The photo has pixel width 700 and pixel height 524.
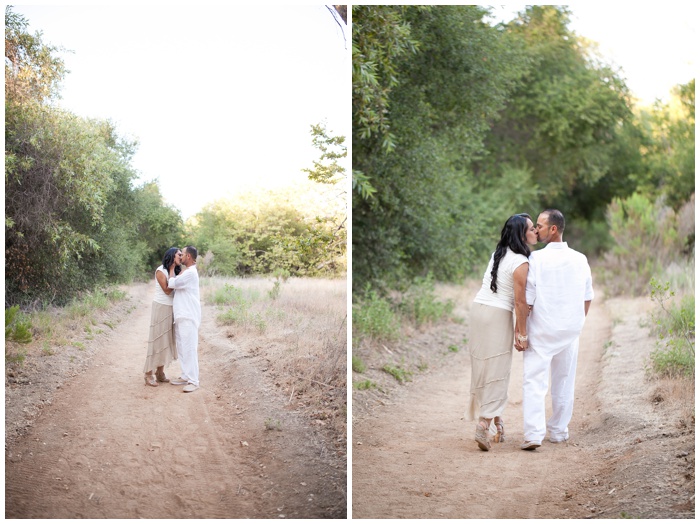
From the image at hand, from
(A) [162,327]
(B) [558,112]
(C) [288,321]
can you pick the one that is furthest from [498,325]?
(B) [558,112]

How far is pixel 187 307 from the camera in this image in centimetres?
416

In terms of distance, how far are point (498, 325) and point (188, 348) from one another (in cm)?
202

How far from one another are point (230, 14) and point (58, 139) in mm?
1302

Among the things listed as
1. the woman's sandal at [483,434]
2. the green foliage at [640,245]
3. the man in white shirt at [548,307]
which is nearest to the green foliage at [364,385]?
the woman's sandal at [483,434]

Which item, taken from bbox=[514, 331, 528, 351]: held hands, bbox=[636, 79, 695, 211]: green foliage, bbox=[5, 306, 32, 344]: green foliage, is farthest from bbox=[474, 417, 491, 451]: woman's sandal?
bbox=[636, 79, 695, 211]: green foliage

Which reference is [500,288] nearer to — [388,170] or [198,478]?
[198,478]

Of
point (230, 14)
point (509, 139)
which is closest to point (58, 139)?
point (230, 14)

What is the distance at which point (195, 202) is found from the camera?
414 cm

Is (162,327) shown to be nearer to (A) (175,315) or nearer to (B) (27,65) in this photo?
(A) (175,315)

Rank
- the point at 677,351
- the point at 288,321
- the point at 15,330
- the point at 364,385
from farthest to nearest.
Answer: the point at 364,385, the point at 677,351, the point at 288,321, the point at 15,330

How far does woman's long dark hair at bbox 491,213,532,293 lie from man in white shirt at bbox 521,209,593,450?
0.31 feet

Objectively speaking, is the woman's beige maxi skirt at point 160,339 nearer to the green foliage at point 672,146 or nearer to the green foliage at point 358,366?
the green foliage at point 358,366

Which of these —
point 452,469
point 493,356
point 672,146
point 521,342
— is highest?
point 672,146

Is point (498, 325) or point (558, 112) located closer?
point (498, 325)
